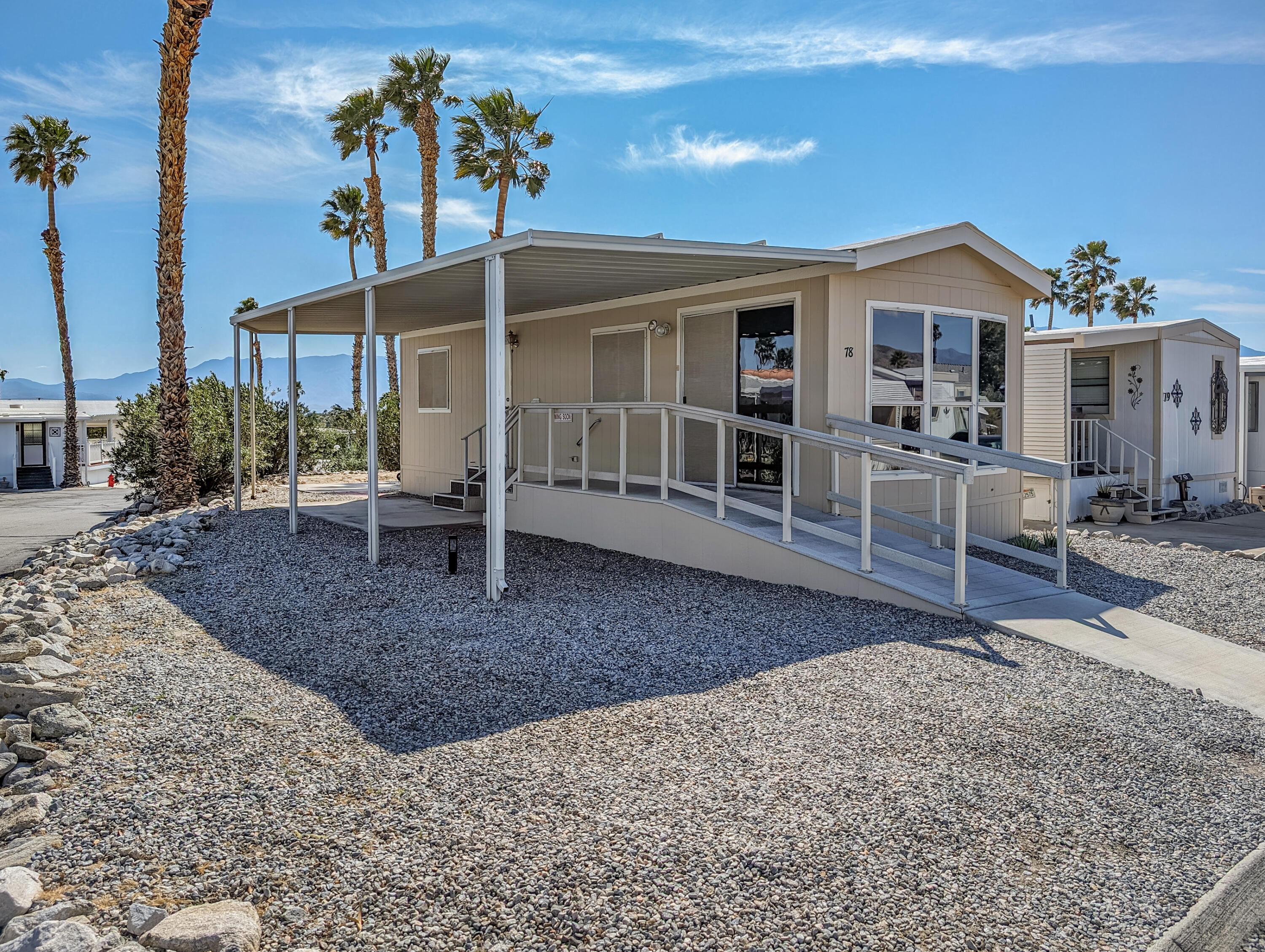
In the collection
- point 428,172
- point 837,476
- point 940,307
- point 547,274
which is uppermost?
point 428,172

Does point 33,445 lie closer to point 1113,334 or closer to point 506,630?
point 506,630

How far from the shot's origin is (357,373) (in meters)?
30.1

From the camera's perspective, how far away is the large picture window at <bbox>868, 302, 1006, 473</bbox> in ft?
28.5

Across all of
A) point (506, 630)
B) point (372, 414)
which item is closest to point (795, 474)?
point (506, 630)

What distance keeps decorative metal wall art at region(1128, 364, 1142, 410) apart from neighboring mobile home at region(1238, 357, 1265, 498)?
4951 millimetres

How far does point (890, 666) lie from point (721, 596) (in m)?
2.04

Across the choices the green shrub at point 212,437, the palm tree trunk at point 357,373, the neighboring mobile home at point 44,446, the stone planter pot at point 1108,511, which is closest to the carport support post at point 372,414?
the green shrub at point 212,437

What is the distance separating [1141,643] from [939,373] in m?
4.12

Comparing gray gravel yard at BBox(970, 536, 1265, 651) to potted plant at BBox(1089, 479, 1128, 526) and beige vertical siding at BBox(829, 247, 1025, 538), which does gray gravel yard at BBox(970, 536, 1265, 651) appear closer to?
beige vertical siding at BBox(829, 247, 1025, 538)

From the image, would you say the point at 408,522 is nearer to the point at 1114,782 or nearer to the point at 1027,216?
the point at 1114,782

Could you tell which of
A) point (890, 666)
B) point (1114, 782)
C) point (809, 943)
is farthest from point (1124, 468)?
point (809, 943)

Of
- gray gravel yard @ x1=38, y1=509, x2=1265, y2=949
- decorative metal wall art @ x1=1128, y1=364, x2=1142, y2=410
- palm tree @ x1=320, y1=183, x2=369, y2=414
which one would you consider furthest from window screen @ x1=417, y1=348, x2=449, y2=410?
palm tree @ x1=320, y1=183, x2=369, y2=414

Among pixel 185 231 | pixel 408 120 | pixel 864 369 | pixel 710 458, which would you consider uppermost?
pixel 408 120

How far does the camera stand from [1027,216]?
20.5 m
